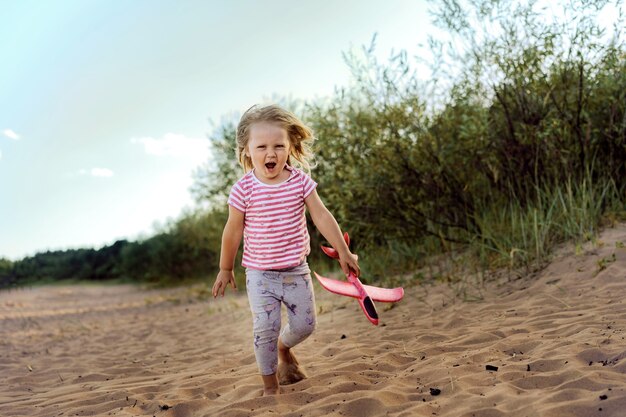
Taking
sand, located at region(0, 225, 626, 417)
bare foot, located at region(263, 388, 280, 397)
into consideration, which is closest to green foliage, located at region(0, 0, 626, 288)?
sand, located at region(0, 225, 626, 417)

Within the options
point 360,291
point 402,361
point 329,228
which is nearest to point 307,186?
point 329,228

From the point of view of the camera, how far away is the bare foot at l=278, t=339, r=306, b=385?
13.1 ft

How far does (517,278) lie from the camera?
6.21 meters

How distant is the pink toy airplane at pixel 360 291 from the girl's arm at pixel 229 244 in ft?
1.76

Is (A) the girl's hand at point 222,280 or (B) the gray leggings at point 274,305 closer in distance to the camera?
(B) the gray leggings at point 274,305

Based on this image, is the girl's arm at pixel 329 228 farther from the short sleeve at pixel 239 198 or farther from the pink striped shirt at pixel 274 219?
the short sleeve at pixel 239 198

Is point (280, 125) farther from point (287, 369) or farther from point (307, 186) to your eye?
point (287, 369)

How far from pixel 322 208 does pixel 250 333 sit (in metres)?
3.45

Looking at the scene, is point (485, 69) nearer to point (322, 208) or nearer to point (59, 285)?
point (322, 208)

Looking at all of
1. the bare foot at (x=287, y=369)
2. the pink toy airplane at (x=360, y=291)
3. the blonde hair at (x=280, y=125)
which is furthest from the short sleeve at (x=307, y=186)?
the bare foot at (x=287, y=369)

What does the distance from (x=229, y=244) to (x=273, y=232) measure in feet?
1.07

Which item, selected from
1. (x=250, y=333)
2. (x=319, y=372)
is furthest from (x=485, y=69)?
(x=319, y=372)

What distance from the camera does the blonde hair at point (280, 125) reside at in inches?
146

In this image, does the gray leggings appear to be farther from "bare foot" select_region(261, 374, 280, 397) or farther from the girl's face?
the girl's face
